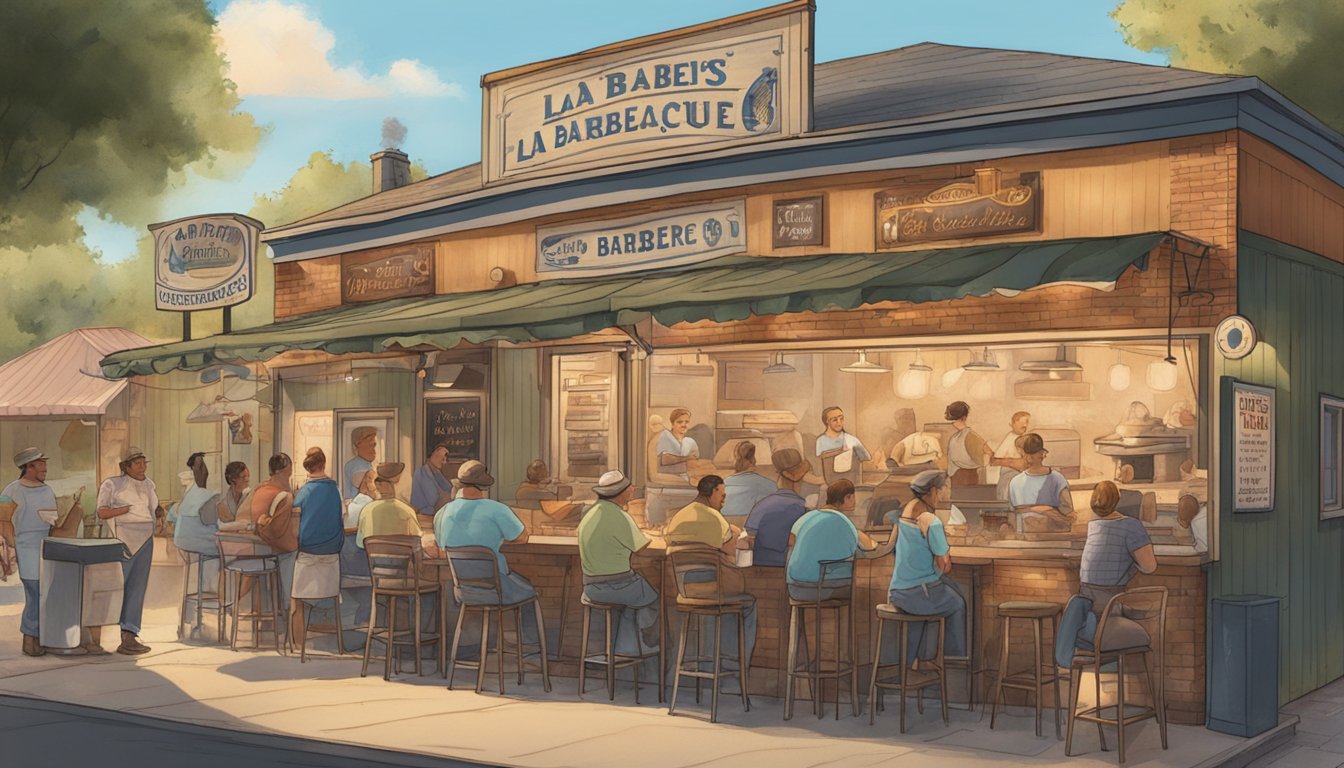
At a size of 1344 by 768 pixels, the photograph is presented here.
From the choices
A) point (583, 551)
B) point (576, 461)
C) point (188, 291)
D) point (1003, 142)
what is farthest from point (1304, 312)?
point (188, 291)

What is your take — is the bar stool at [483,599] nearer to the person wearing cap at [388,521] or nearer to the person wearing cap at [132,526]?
the person wearing cap at [388,521]

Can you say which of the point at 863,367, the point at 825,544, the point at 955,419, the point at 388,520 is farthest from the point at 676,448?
the point at 825,544

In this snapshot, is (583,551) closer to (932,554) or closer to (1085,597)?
(932,554)

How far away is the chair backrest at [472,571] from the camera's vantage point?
11.3m

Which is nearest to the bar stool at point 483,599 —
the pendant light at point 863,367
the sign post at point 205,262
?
the pendant light at point 863,367

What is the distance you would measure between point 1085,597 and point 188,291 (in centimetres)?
1340

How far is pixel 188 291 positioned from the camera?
19.2 meters

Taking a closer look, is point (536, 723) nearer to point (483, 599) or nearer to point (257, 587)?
point (483, 599)

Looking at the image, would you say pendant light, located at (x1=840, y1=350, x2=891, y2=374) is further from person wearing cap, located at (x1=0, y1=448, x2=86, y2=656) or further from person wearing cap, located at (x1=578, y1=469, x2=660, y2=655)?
person wearing cap, located at (x1=0, y1=448, x2=86, y2=656)

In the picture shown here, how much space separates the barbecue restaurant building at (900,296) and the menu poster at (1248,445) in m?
0.03

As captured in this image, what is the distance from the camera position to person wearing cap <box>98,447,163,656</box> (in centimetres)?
1338

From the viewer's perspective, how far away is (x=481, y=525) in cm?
1137

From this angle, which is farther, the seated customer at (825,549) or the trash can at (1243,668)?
the seated customer at (825,549)

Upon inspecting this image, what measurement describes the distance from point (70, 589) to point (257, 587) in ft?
5.36
